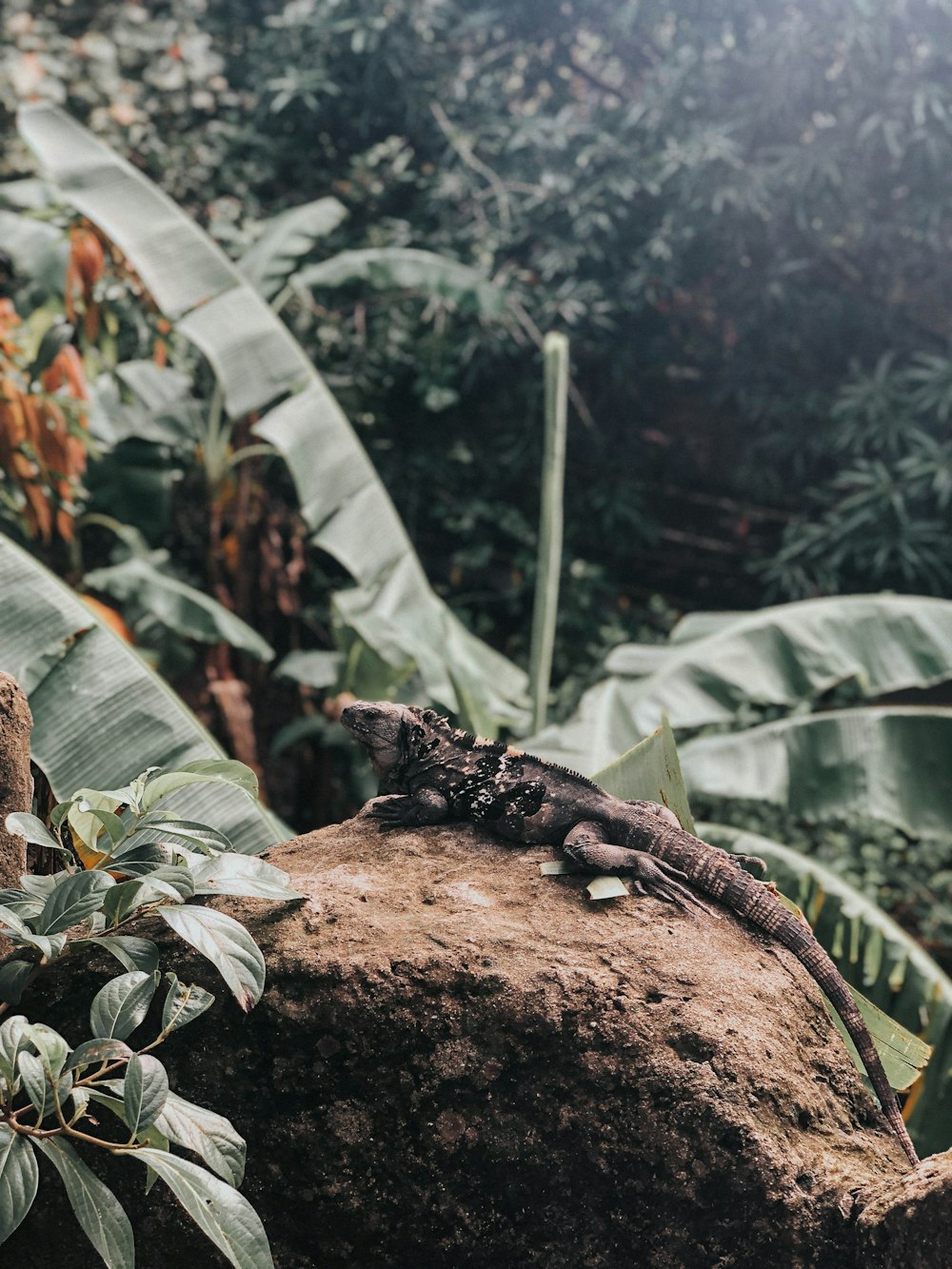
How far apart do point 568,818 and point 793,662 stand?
3431 millimetres

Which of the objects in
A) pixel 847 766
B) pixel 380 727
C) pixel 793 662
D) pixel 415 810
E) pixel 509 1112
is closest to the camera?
pixel 509 1112

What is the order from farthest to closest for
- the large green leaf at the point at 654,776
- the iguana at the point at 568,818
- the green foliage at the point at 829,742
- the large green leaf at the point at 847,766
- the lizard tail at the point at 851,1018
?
1. the large green leaf at the point at 847,766
2. the green foliage at the point at 829,742
3. the large green leaf at the point at 654,776
4. the iguana at the point at 568,818
5. the lizard tail at the point at 851,1018

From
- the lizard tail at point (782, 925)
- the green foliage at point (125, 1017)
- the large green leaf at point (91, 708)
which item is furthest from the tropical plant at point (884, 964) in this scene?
the green foliage at point (125, 1017)

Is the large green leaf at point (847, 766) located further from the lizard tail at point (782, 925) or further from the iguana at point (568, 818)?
the lizard tail at point (782, 925)

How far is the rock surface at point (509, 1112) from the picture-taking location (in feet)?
8.15

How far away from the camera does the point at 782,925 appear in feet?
9.91

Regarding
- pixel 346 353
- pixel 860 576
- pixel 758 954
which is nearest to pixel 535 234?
pixel 346 353

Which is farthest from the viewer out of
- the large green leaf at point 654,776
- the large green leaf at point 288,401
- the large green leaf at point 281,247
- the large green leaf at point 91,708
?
the large green leaf at point 281,247

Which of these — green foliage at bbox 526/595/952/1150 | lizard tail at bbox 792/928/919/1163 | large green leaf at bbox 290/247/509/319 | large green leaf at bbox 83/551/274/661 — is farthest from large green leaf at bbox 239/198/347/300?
lizard tail at bbox 792/928/919/1163

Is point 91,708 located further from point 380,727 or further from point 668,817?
point 668,817

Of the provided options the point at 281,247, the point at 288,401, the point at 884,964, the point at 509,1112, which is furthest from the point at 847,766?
the point at 281,247

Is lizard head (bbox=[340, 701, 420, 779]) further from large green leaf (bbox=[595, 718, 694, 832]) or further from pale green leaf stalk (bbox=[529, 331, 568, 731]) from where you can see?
pale green leaf stalk (bbox=[529, 331, 568, 731])

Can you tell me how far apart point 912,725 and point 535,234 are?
629 cm

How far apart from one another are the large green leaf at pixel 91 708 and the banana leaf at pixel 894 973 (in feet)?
7.82
